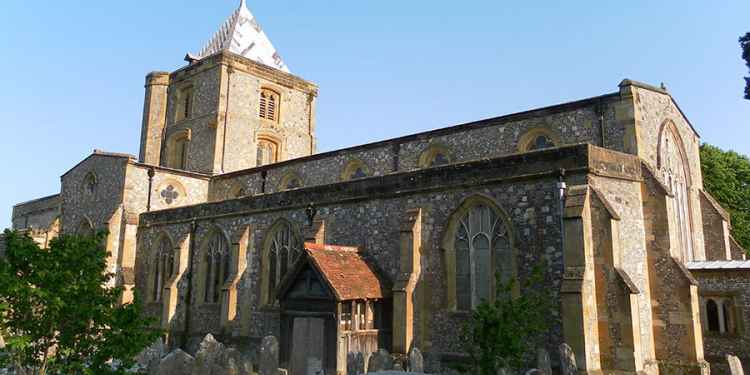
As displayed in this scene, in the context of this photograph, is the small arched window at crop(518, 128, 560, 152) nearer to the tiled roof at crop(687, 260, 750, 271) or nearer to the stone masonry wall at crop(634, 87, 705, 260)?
the stone masonry wall at crop(634, 87, 705, 260)

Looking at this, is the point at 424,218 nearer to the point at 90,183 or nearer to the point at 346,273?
the point at 346,273

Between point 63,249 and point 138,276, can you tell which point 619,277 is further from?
point 138,276

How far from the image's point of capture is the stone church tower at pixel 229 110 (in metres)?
32.5

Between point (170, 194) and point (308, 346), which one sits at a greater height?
point (170, 194)

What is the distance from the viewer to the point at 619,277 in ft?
42.9

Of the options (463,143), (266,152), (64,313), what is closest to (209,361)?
(64,313)

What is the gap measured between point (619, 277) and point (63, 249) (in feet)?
36.4

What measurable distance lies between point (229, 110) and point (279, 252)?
14.8m

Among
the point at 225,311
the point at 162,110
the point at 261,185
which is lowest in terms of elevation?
the point at 225,311

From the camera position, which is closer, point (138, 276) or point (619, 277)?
point (619, 277)

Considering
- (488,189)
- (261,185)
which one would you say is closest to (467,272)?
(488,189)

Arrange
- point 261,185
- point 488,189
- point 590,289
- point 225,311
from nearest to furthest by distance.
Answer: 1. point 590,289
2. point 488,189
3. point 225,311
4. point 261,185

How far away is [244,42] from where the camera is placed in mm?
36781

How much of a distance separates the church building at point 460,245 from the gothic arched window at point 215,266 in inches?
3.3
